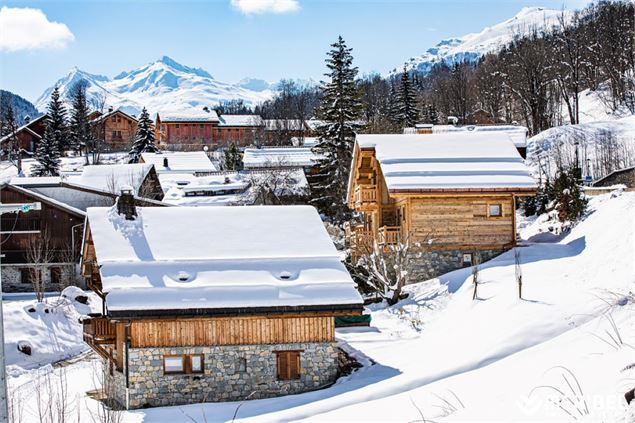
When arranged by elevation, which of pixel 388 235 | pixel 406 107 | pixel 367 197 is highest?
pixel 406 107

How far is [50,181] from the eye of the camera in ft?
156

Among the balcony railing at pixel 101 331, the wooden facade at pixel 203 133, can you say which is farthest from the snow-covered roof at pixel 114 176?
the wooden facade at pixel 203 133

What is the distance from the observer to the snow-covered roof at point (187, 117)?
92.8 m

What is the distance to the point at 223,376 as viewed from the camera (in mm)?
20562

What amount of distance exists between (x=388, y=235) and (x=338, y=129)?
1573cm

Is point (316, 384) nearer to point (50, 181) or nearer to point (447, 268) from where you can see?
point (447, 268)

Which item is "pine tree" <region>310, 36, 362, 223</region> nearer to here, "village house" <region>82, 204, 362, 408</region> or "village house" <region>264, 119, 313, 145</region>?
"village house" <region>82, 204, 362, 408</region>

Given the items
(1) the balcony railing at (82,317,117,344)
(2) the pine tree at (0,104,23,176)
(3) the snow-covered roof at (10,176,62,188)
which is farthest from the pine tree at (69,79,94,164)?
(1) the balcony railing at (82,317,117,344)

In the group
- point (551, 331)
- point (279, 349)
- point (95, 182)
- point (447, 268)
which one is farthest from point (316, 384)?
point (95, 182)

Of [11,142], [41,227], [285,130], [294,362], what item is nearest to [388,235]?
[294,362]

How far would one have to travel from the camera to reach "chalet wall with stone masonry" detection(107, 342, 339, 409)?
65.9 ft

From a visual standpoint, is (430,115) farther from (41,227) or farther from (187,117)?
(41,227)

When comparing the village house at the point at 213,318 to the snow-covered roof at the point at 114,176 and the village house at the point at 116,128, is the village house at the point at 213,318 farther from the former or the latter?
the village house at the point at 116,128

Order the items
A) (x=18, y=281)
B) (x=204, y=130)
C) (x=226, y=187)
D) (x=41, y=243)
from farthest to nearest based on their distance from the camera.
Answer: (x=204, y=130), (x=226, y=187), (x=18, y=281), (x=41, y=243)
